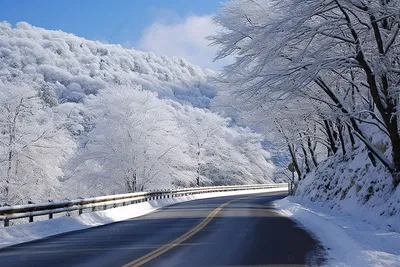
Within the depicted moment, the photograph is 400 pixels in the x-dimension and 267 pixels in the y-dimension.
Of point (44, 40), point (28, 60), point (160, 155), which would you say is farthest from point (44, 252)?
point (44, 40)

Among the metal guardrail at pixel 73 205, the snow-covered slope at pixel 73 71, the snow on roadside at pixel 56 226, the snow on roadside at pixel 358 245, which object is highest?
the snow-covered slope at pixel 73 71

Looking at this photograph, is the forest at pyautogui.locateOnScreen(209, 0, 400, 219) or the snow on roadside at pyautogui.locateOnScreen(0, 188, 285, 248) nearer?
the forest at pyautogui.locateOnScreen(209, 0, 400, 219)

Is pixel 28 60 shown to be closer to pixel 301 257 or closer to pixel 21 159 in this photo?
pixel 21 159

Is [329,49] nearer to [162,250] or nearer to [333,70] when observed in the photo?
[333,70]

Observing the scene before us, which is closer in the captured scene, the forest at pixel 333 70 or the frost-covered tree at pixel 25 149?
the forest at pixel 333 70

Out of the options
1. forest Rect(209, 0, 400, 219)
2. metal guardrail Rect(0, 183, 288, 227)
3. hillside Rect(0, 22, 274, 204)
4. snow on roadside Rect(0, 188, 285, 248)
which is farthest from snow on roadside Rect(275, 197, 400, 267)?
hillside Rect(0, 22, 274, 204)

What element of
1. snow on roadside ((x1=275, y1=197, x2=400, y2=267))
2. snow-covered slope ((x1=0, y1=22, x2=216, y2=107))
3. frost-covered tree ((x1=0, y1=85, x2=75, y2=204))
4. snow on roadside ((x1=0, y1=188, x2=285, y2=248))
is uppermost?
snow-covered slope ((x1=0, y1=22, x2=216, y2=107))

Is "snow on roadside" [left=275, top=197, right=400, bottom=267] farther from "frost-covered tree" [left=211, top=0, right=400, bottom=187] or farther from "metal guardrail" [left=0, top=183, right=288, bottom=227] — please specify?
"metal guardrail" [left=0, top=183, right=288, bottom=227]

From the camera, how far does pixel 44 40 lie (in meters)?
193

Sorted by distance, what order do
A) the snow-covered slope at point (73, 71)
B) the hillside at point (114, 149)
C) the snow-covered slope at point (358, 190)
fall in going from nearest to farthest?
the snow-covered slope at point (358, 190), the hillside at point (114, 149), the snow-covered slope at point (73, 71)

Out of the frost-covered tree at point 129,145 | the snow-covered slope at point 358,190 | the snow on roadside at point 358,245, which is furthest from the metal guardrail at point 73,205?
the snow-covered slope at point 358,190

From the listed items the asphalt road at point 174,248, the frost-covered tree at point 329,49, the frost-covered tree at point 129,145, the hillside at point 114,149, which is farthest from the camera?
the frost-covered tree at point 129,145

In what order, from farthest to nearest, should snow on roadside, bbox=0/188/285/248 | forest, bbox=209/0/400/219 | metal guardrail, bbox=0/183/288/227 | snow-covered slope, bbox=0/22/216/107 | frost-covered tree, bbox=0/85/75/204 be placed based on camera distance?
snow-covered slope, bbox=0/22/216/107 < frost-covered tree, bbox=0/85/75/204 < metal guardrail, bbox=0/183/288/227 < snow on roadside, bbox=0/188/285/248 < forest, bbox=209/0/400/219

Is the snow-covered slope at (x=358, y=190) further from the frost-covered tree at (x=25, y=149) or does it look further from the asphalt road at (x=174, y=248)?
the frost-covered tree at (x=25, y=149)
